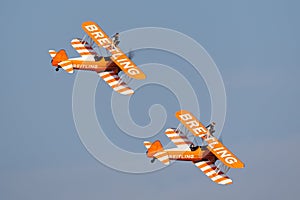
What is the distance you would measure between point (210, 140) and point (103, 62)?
11.5 meters

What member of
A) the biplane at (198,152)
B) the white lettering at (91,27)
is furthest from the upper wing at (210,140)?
the white lettering at (91,27)

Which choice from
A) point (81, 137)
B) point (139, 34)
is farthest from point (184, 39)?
point (81, 137)

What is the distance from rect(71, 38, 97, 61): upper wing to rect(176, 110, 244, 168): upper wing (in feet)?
30.7

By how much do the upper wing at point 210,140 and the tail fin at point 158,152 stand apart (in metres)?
4.19

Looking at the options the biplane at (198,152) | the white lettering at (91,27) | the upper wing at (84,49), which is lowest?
the biplane at (198,152)

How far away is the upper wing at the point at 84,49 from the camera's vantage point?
140 metres

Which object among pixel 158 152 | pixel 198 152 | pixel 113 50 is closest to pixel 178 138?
pixel 198 152

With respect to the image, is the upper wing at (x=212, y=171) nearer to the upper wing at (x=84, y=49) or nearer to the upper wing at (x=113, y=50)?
the upper wing at (x=113, y=50)

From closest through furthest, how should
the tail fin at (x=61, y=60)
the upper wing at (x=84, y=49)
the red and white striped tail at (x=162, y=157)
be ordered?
the red and white striped tail at (x=162, y=157) < the tail fin at (x=61, y=60) < the upper wing at (x=84, y=49)

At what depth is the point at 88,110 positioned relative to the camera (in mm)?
141375

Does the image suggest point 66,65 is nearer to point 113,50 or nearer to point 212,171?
point 113,50

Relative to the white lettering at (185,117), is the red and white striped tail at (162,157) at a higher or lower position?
lower

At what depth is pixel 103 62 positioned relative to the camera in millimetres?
139500

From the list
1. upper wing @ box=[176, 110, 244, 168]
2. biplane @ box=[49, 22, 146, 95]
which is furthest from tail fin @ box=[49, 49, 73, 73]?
upper wing @ box=[176, 110, 244, 168]
